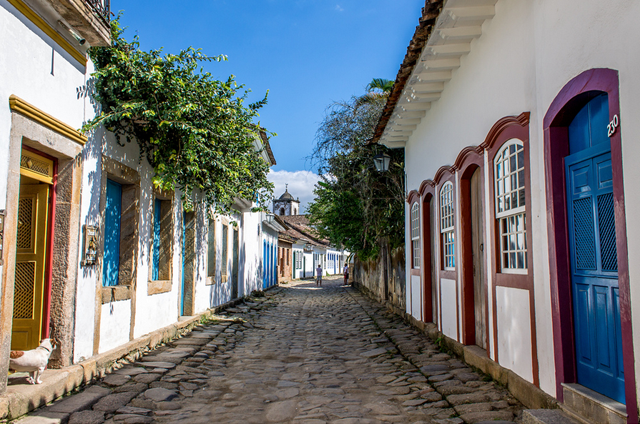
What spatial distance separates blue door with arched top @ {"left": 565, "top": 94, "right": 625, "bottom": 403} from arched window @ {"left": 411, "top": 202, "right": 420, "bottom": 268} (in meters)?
5.61

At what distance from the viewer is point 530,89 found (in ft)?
14.5

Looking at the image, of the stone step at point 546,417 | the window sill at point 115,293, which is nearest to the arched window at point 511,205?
the stone step at point 546,417

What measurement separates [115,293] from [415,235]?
570 cm

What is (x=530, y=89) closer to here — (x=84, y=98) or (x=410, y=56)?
(x=410, y=56)

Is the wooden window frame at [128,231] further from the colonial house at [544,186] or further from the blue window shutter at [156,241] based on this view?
the colonial house at [544,186]

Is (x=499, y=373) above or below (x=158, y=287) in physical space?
below

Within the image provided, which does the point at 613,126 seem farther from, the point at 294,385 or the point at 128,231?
the point at 128,231

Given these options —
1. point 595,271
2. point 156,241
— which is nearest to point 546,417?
point 595,271

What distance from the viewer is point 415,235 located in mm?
9727

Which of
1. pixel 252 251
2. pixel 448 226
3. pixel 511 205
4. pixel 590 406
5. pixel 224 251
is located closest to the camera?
pixel 590 406

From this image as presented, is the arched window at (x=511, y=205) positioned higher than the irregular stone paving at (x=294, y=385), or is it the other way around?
the arched window at (x=511, y=205)

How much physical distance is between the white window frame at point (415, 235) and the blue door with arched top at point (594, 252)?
553 cm

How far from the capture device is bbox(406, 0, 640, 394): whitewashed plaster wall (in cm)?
293

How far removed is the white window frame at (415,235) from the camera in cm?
948
